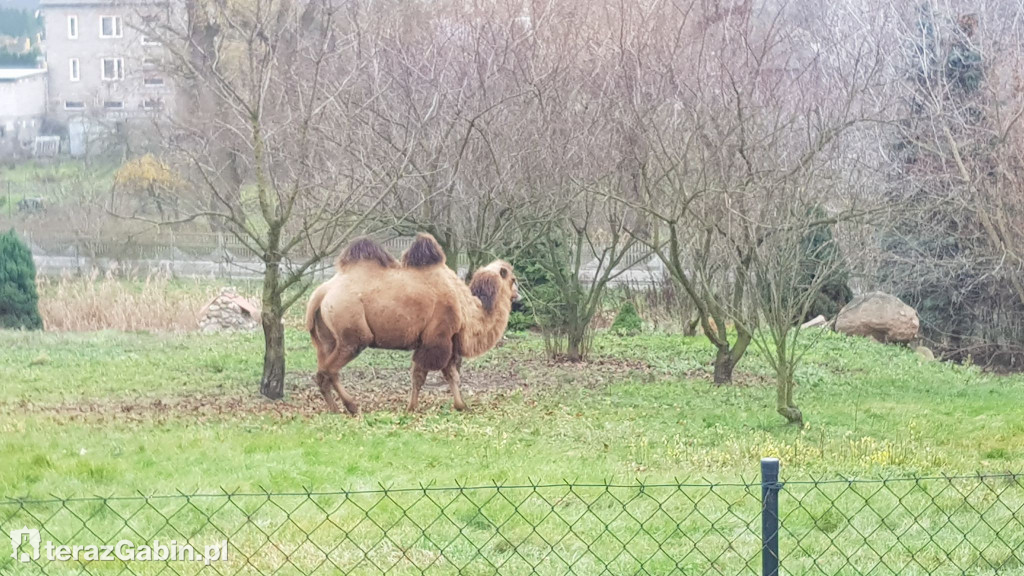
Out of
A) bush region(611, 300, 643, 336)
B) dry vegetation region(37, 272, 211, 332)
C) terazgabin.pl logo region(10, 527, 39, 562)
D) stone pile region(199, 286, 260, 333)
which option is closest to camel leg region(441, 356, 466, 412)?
terazgabin.pl logo region(10, 527, 39, 562)

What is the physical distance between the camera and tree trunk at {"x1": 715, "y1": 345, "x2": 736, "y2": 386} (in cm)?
1320

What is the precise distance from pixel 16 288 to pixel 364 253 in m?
10.1

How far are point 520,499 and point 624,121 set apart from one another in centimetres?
740

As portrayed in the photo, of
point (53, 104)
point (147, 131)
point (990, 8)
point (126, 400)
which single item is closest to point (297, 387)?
point (126, 400)

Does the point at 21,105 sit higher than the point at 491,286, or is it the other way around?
the point at 491,286

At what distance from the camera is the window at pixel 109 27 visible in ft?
155

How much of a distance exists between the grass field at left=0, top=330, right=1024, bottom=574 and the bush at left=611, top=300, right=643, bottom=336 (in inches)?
114

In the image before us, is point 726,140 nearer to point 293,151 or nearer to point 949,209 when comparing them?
point 293,151

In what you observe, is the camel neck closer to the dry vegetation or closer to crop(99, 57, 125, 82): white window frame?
the dry vegetation

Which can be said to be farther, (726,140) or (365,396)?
(726,140)

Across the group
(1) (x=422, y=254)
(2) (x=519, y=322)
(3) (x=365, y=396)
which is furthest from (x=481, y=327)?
(2) (x=519, y=322)

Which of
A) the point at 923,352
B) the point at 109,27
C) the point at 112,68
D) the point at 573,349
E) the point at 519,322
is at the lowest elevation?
the point at 923,352

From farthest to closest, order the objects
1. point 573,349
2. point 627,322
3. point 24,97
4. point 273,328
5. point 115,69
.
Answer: point 24,97 < point 115,69 < point 627,322 < point 573,349 < point 273,328

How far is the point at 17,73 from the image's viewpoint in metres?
49.9
